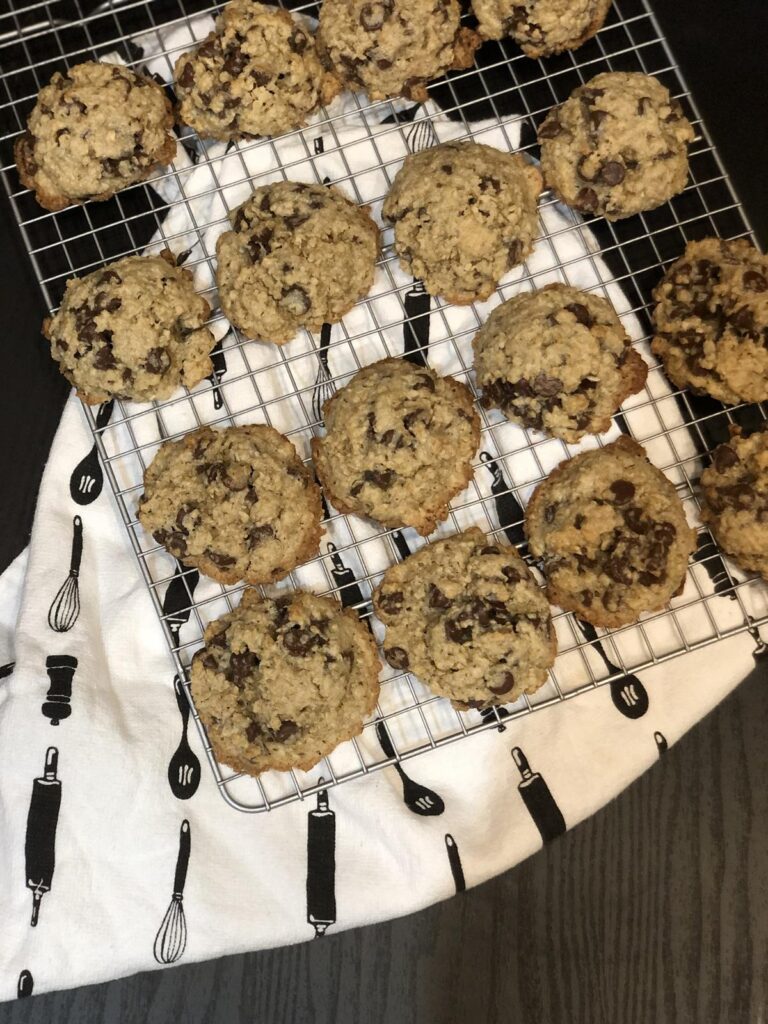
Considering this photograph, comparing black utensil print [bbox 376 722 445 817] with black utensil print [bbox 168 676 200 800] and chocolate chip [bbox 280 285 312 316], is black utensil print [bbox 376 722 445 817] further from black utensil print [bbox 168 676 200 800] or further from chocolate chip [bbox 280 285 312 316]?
chocolate chip [bbox 280 285 312 316]

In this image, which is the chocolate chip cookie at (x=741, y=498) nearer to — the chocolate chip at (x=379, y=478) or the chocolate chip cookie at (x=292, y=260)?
the chocolate chip at (x=379, y=478)

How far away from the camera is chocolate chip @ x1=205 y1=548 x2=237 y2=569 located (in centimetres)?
223

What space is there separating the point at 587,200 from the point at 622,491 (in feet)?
2.84

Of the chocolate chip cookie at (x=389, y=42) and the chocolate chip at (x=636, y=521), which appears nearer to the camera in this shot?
the chocolate chip at (x=636, y=521)

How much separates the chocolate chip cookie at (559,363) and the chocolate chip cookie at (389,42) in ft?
2.40

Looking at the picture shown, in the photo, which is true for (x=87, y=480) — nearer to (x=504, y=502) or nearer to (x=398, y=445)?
(x=398, y=445)

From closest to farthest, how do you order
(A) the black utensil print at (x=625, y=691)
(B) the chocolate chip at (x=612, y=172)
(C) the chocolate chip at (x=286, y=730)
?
(C) the chocolate chip at (x=286, y=730)
(B) the chocolate chip at (x=612, y=172)
(A) the black utensil print at (x=625, y=691)

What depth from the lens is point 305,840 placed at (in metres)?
2.34

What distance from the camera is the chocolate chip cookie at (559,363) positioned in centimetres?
219

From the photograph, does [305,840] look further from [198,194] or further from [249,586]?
[198,194]

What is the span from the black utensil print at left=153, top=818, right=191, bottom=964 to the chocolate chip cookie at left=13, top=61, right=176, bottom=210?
1.95 m

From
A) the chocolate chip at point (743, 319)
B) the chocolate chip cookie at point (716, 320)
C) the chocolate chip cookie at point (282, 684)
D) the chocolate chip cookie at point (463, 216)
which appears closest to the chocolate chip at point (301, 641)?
the chocolate chip cookie at point (282, 684)

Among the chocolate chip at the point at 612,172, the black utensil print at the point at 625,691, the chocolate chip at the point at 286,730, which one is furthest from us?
the black utensil print at the point at 625,691

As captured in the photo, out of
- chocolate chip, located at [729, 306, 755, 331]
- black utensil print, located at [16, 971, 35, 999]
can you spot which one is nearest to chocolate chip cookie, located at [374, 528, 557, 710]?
chocolate chip, located at [729, 306, 755, 331]
